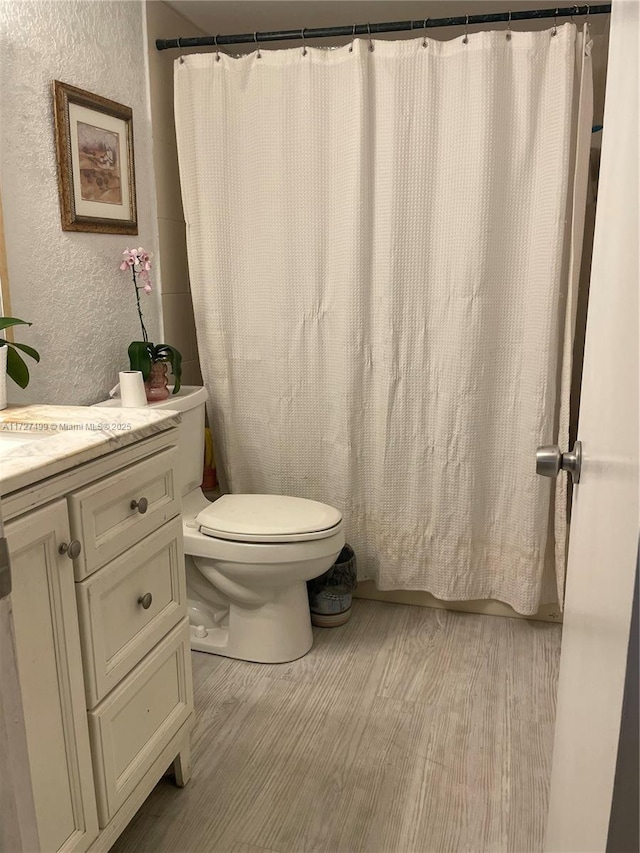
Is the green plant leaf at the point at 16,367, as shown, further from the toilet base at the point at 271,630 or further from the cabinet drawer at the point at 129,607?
the toilet base at the point at 271,630

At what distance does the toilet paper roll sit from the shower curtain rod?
1.08m

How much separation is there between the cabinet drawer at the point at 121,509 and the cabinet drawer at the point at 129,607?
0.03 m

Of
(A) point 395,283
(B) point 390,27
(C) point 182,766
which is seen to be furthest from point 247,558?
(B) point 390,27

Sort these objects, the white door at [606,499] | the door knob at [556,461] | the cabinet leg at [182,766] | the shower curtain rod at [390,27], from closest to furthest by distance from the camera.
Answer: the white door at [606,499], the door knob at [556,461], the cabinet leg at [182,766], the shower curtain rod at [390,27]

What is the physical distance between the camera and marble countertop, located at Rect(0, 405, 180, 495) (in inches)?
41.4

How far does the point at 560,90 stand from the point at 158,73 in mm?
1225

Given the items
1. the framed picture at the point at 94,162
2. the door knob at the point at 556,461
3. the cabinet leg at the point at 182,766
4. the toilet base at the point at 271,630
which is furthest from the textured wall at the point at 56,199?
the door knob at the point at 556,461

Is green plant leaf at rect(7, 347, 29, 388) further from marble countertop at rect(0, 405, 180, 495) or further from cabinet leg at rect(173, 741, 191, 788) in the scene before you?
cabinet leg at rect(173, 741, 191, 788)

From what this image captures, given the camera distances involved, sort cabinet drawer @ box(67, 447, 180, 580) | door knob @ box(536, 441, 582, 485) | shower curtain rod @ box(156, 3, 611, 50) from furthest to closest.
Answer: shower curtain rod @ box(156, 3, 611, 50) < cabinet drawer @ box(67, 447, 180, 580) < door knob @ box(536, 441, 582, 485)

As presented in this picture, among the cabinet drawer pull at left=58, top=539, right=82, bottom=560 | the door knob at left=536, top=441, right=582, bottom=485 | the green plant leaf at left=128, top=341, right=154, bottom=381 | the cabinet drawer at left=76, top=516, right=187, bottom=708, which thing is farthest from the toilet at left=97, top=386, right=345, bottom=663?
the door knob at left=536, top=441, right=582, bottom=485

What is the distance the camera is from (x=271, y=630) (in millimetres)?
2084

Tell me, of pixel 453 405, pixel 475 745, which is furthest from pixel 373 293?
pixel 475 745

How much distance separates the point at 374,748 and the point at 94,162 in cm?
170

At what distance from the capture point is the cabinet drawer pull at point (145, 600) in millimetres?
1370
